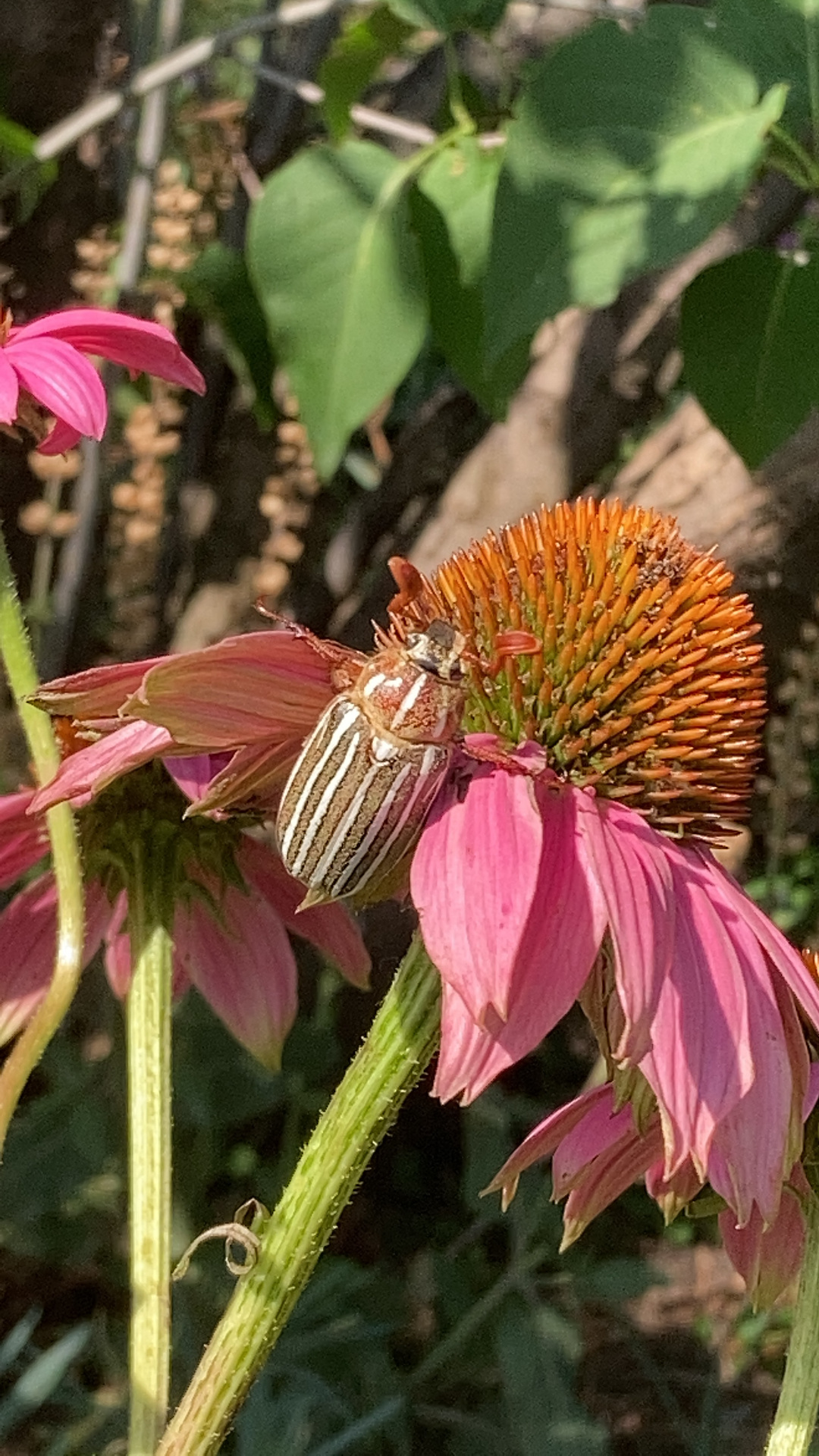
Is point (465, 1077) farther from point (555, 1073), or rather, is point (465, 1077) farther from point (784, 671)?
point (555, 1073)

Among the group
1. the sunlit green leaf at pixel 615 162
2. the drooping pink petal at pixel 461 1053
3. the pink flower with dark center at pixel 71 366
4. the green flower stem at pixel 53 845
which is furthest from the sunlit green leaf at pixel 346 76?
the drooping pink petal at pixel 461 1053

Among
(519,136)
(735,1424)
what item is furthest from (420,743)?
(735,1424)

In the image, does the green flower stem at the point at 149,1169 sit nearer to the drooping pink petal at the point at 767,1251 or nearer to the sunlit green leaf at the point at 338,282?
the drooping pink petal at the point at 767,1251

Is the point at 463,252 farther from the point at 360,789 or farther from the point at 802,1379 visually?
the point at 802,1379

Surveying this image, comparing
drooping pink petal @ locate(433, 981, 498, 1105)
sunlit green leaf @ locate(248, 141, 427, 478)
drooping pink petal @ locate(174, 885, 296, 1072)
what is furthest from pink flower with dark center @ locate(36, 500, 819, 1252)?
sunlit green leaf @ locate(248, 141, 427, 478)

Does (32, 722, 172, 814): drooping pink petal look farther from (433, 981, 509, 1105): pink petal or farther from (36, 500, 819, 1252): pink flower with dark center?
(433, 981, 509, 1105): pink petal

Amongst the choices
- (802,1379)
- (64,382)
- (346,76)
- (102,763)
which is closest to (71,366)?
(64,382)

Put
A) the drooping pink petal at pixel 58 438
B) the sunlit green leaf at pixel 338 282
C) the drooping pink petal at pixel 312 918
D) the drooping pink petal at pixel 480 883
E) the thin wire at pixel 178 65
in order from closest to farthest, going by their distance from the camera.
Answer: the drooping pink petal at pixel 480 883
the drooping pink petal at pixel 58 438
the drooping pink petal at pixel 312 918
the sunlit green leaf at pixel 338 282
the thin wire at pixel 178 65

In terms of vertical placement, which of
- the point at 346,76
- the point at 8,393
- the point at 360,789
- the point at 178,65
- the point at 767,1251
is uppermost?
the point at 178,65
